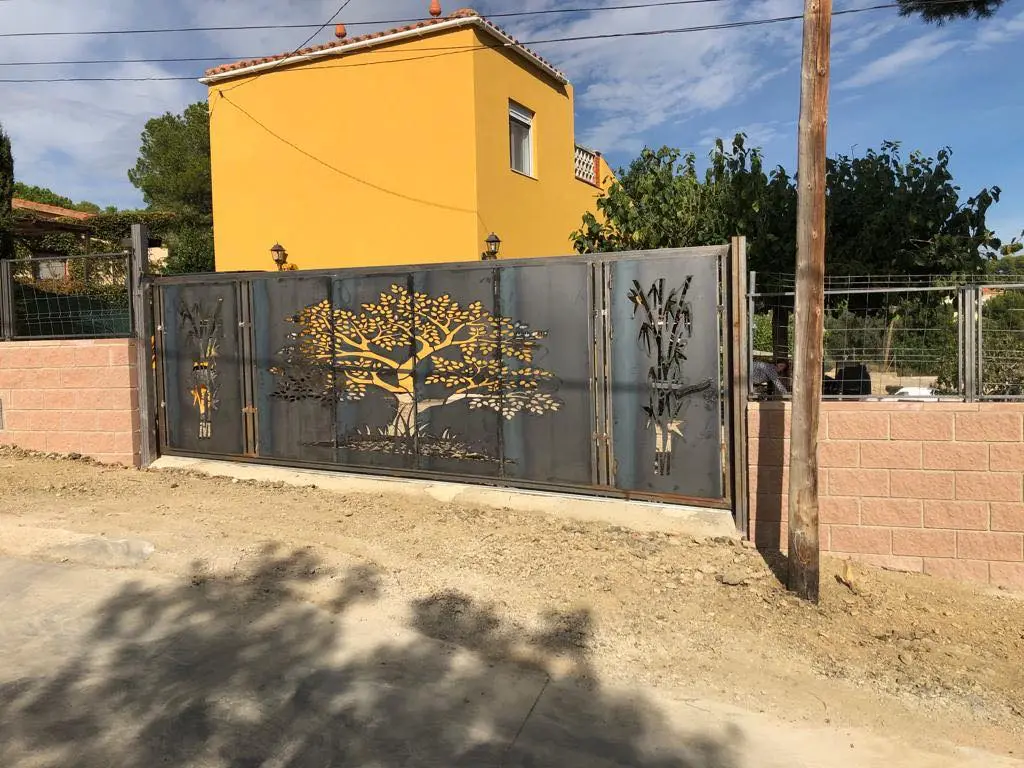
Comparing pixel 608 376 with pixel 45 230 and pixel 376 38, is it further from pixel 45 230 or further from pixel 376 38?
pixel 45 230

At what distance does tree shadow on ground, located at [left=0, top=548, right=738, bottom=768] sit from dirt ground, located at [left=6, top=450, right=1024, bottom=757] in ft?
0.71

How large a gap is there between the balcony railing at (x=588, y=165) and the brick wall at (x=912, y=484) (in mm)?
12099

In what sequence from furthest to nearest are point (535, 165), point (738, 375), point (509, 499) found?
point (535, 165) < point (509, 499) < point (738, 375)

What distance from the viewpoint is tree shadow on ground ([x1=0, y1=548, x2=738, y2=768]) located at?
2885 millimetres

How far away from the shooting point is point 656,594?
14.8 feet

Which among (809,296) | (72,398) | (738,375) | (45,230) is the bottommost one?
(72,398)

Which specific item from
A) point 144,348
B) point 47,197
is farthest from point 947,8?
point 47,197

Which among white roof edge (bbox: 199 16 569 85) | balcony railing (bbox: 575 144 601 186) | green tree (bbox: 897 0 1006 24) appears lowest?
green tree (bbox: 897 0 1006 24)

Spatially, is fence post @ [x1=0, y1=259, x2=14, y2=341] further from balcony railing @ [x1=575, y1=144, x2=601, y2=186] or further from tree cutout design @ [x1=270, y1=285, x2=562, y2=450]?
balcony railing @ [x1=575, y1=144, x2=601, y2=186]

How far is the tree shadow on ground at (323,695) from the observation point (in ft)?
9.46

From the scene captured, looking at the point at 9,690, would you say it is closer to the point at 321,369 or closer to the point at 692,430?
the point at 321,369

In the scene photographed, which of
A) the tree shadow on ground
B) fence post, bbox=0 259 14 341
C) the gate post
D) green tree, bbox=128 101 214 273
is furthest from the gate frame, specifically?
green tree, bbox=128 101 214 273

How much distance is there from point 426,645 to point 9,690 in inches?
72.7

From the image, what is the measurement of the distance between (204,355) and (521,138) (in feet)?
27.4
